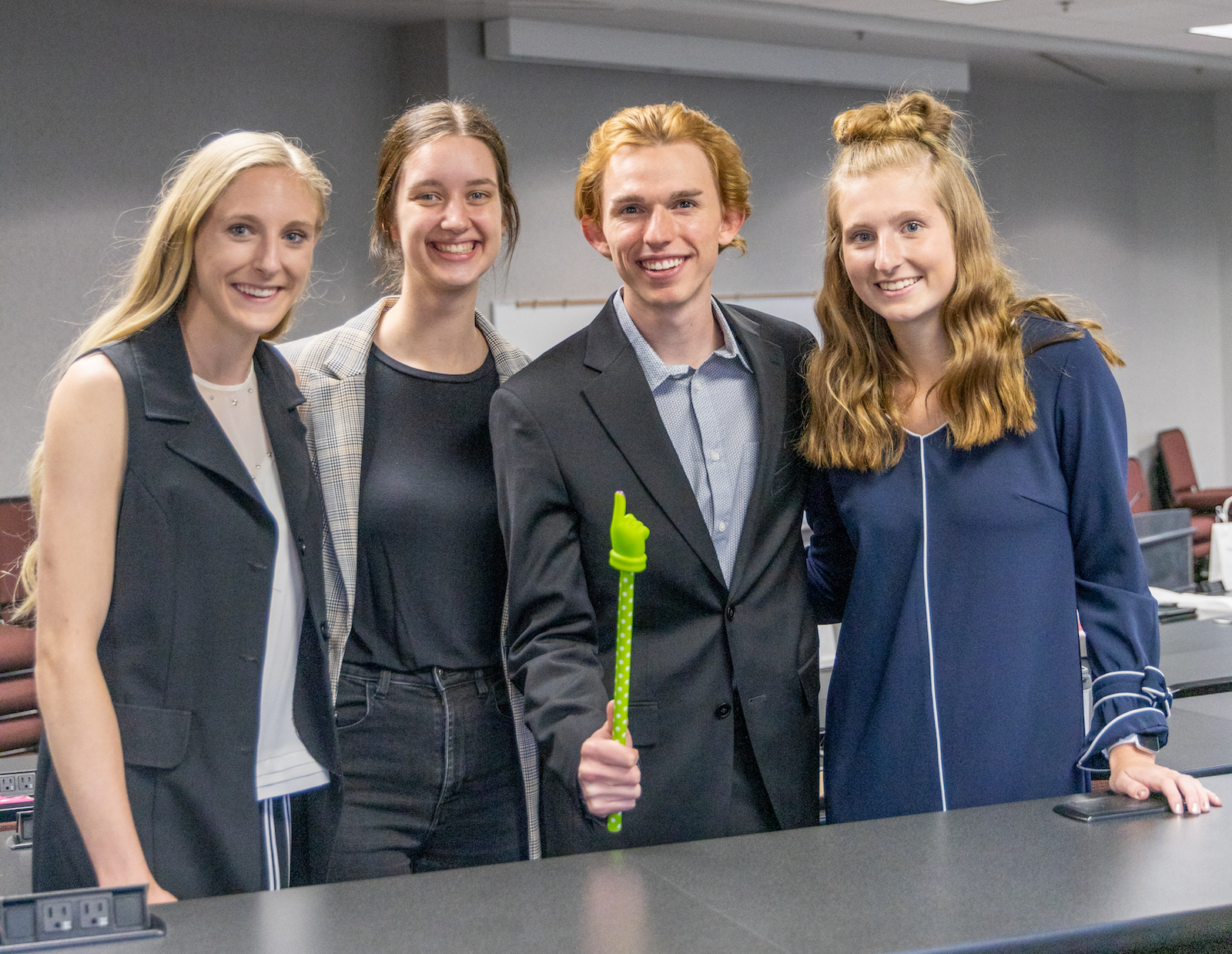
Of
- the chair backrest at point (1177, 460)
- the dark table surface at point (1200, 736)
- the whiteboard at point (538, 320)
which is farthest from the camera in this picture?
the chair backrest at point (1177, 460)

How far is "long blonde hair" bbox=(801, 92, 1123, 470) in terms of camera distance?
1.75 metres

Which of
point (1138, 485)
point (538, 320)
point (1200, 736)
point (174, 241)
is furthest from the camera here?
point (1138, 485)

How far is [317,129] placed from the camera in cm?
611

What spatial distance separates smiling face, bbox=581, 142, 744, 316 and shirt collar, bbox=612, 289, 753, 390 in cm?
5

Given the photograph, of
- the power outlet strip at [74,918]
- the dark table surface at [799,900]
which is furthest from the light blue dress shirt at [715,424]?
the power outlet strip at [74,918]

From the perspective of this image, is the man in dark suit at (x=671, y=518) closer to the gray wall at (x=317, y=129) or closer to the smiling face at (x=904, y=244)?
the smiling face at (x=904, y=244)

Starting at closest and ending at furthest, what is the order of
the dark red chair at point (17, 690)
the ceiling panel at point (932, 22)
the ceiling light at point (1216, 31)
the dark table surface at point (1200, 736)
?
the dark table surface at point (1200, 736) → the dark red chair at point (17, 690) → the ceiling panel at point (932, 22) → the ceiling light at point (1216, 31)

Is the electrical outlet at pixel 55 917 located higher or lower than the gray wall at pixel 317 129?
lower

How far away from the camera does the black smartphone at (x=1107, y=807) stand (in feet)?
4.96

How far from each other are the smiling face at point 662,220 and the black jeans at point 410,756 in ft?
2.16

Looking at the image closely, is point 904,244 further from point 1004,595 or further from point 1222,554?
point 1222,554

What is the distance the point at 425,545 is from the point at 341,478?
17cm

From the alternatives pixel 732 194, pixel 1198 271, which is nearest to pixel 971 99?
pixel 1198 271

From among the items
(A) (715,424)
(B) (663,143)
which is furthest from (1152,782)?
(B) (663,143)
